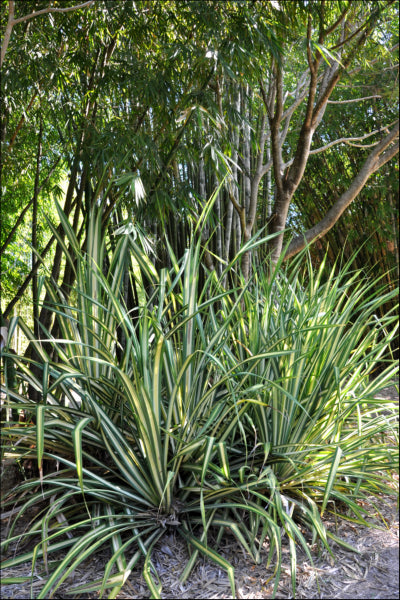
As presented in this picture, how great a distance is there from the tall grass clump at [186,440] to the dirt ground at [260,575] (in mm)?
31

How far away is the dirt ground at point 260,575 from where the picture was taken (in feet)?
4.24

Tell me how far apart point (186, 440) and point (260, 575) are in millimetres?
387

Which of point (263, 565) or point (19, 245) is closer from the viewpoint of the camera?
point (263, 565)

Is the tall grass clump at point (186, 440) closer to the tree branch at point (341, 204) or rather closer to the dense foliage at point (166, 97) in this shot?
the dense foliage at point (166, 97)

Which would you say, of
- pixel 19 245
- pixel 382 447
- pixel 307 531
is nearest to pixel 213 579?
pixel 307 531

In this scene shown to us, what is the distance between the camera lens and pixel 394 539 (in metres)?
1.55

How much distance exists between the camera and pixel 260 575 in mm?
1354

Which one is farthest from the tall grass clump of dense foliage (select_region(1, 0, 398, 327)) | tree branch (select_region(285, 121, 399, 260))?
tree branch (select_region(285, 121, 399, 260))

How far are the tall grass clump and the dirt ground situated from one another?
3 cm

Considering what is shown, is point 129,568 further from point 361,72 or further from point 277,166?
point 361,72

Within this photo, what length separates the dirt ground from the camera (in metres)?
1.29

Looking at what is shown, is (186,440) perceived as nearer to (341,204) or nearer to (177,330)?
(177,330)

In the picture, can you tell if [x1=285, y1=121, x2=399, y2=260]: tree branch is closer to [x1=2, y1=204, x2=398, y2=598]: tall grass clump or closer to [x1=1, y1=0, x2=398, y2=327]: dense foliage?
[x1=1, y1=0, x2=398, y2=327]: dense foliage

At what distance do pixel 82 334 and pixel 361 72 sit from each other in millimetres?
3113
